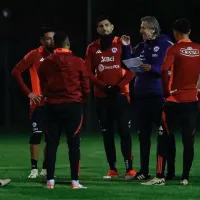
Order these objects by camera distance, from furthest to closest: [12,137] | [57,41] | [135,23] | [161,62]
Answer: [135,23] < [12,137] < [161,62] < [57,41]

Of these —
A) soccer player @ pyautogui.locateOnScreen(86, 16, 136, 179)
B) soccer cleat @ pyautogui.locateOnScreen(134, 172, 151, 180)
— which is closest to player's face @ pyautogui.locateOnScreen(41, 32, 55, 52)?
soccer player @ pyautogui.locateOnScreen(86, 16, 136, 179)

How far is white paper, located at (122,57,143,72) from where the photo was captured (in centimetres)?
1375

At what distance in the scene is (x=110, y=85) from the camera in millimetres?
14250

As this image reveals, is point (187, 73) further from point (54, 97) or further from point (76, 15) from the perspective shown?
point (76, 15)

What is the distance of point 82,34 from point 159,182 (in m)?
26.7

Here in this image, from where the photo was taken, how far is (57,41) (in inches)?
500

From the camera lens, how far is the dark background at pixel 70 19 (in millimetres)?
37406

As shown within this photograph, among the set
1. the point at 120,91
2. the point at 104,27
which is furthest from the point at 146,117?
the point at 104,27

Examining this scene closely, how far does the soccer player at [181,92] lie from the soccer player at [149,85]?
531 millimetres

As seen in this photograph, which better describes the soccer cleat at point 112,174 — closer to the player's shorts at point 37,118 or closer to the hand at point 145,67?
the player's shorts at point 37,118

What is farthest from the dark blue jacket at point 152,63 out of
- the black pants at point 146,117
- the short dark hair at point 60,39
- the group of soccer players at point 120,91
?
the short dark hair at point 60,39

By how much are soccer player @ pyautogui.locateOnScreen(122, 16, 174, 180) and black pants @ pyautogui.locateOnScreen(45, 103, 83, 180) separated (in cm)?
145

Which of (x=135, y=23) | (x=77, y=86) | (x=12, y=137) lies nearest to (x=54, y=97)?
(x=77, y=86)

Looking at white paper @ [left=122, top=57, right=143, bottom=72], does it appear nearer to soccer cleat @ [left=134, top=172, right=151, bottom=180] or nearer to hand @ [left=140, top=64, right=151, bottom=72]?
hand @ [left=140, top=64, right=151, bottom=72]
